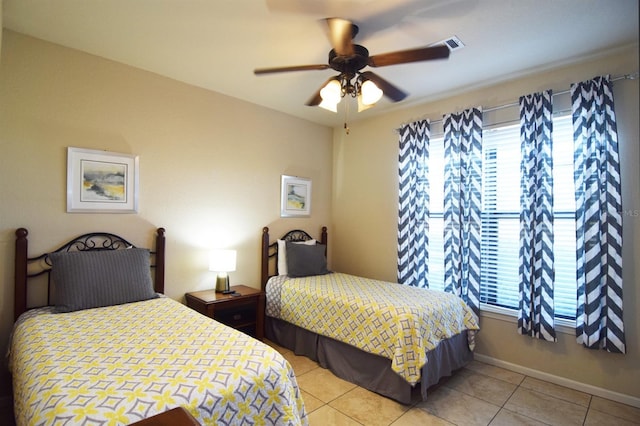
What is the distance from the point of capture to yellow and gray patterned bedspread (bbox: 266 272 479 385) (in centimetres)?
237

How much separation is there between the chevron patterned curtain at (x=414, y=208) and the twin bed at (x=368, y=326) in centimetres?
43

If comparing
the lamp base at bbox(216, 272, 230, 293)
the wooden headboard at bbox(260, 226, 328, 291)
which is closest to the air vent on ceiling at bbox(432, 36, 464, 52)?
the wooden headboard at bbox(260, 226, 328, 291)

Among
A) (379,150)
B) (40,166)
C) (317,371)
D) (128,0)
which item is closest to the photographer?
(128,0)

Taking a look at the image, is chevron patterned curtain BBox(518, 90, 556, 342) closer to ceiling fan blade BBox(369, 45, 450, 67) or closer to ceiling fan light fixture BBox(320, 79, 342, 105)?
ceiling fan blade BBox(369, 45, 450, 67)

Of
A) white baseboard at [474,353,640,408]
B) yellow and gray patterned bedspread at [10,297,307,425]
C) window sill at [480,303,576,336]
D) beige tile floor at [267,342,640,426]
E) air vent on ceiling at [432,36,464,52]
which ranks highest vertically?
air vent on ceiling at [432,36,464,52]

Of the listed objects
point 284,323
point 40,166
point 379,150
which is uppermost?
point 379,150

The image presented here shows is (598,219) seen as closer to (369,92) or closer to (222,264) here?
(369,92)

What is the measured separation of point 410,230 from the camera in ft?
12.1

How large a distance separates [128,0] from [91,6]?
0.29 m

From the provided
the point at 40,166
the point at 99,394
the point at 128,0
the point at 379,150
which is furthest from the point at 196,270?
the point at 379,150

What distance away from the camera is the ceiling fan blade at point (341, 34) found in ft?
6.07

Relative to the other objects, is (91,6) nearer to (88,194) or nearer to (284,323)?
(88,194)

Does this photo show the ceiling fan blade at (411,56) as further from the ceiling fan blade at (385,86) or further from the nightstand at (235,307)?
the nightstand at (235,307)

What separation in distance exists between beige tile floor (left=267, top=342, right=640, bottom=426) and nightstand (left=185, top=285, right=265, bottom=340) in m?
0.75
